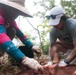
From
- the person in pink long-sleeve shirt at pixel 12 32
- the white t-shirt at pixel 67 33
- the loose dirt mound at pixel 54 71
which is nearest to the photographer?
the person in pink long-sleeve shirt at pixel 12 32

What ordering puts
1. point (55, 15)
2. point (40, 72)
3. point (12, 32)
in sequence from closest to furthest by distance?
point (40, 72), point (12, 32), point (55, 15)

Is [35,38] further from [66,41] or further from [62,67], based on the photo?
[62,67]

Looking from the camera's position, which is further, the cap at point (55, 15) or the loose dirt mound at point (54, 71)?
the cap at point (55, 15)

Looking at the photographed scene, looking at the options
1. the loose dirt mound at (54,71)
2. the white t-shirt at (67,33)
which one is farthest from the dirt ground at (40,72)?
the white t-shirt at (67,33)

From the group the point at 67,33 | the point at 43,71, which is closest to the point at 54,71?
the point at 43,71

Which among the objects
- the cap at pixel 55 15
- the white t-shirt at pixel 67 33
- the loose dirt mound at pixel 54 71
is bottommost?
the loose dirt mound at pixel 54 71

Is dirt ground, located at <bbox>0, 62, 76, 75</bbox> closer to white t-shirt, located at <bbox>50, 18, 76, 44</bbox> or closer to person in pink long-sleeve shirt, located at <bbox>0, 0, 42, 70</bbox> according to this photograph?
person in pink long-sleeve shirt, located at <bbox>0, 0, 42, 70</bbox>

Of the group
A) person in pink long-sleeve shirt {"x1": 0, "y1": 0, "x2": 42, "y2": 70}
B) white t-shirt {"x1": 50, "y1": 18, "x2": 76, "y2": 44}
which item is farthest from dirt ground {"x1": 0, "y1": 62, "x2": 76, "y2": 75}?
white t-shirt {"x1": 50, "y1": 18, "x2": 76, "y2": 44}

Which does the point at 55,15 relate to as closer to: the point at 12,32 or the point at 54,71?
the point at 12,32

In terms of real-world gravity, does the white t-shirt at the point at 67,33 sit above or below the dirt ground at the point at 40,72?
above

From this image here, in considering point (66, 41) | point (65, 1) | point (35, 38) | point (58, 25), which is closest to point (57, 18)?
point (58, 25)

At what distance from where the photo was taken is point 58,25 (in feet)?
11.9

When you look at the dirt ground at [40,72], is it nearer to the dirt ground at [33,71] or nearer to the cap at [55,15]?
the dirt ground at [33,71]

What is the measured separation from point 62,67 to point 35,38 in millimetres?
5726
